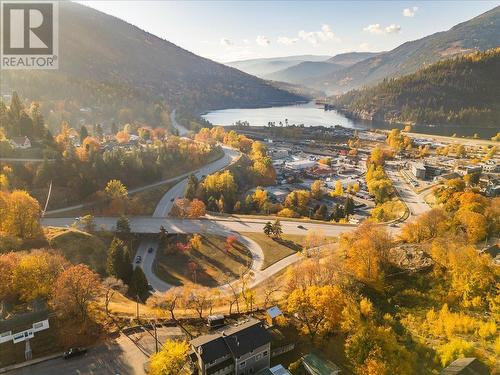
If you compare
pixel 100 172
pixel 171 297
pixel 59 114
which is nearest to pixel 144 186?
pixel 100 172

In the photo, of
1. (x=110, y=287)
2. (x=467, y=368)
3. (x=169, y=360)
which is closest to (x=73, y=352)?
(x=110, y=287)

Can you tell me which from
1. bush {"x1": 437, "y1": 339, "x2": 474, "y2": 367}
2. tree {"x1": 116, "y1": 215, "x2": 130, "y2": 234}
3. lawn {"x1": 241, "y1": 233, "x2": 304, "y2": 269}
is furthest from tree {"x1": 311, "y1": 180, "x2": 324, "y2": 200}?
bush {"x1": 437, "y1": 339, "x2": 474, "y2": 367}

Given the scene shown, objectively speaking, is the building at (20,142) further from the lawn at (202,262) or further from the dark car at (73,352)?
the dark car at (73,352)

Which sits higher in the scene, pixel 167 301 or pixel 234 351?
pixel 234 351

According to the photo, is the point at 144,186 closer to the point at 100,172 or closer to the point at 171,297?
the point at 100,172

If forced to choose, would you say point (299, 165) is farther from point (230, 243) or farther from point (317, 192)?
point (230, 243)

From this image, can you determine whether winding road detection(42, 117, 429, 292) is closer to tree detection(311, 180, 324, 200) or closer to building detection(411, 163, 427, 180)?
tree detection(311, 180, 324, 200)

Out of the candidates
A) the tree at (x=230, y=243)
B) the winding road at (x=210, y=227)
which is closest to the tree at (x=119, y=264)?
the winding road at (x=210, y=227)
